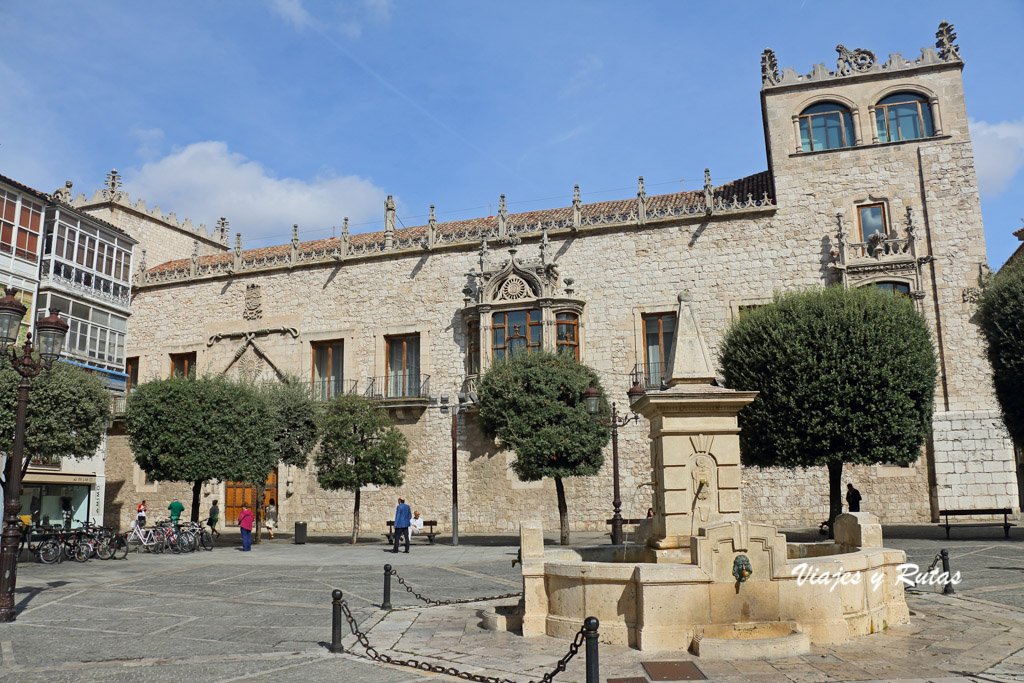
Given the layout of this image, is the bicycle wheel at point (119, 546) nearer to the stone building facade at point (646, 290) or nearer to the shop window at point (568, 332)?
the stone building facade at point (646, 290)

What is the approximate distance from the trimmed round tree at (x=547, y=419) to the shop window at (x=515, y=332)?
402 cm

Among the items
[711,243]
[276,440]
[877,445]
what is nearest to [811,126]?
[711,243]

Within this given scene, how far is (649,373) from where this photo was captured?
2789 cm

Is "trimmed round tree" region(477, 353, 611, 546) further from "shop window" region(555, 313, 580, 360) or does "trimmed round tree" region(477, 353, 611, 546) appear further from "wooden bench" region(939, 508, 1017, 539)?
"wooden bench" region(939, 508, 1017, 539)

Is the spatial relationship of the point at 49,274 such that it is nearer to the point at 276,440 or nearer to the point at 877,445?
the point at 276,440

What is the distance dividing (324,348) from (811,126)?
21.0 m

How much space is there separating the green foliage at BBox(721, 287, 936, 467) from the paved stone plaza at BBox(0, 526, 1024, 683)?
319cm

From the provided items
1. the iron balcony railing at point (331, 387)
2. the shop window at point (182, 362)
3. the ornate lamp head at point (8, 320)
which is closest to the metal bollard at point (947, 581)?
the ornate lamp head at point (8, 320)

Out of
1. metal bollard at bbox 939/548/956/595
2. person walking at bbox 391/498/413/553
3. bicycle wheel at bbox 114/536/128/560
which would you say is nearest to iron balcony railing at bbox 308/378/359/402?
person walking at bbox 391/498/413/553

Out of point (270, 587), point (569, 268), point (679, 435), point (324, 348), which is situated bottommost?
point (270, 587)

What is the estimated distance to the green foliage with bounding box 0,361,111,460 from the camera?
18.8m

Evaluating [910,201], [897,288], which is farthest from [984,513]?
[910,201]

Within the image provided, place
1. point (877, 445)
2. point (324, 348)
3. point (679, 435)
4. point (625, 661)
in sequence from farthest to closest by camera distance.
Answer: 1. point (324, 348)
2. point (877, 445)
3. point (679, 435)
4. point (625, 661)

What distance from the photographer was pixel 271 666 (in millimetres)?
7781
